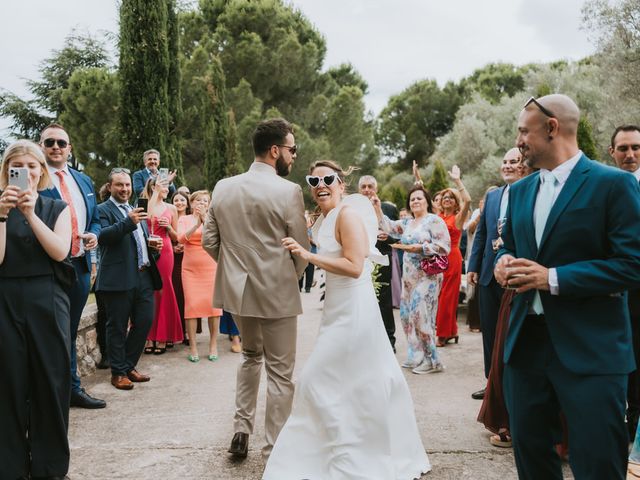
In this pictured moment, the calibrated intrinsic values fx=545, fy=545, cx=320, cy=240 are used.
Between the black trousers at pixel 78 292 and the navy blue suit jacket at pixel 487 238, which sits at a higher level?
the navy blue suit jacket at pixel 487 238

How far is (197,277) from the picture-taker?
744 centimetres

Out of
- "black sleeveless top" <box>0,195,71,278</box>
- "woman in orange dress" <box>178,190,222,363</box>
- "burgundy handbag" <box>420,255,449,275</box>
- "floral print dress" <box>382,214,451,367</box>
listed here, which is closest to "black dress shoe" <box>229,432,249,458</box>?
"black sleeveless top" <box>0,195,71,278</box>

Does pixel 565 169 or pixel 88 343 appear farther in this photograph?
Result: pixel 88 343

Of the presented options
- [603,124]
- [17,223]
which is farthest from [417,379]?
[603,124]

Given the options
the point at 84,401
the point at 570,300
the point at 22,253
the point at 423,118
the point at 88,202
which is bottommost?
→ the point at 84,401

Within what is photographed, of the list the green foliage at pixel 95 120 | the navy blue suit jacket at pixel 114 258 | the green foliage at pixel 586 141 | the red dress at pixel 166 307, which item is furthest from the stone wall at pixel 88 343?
the green foliage at pixel 95 120

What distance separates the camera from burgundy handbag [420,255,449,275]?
6594 millimetres

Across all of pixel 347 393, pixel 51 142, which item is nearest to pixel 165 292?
pixel 51 142

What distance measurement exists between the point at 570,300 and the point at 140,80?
42.0ft

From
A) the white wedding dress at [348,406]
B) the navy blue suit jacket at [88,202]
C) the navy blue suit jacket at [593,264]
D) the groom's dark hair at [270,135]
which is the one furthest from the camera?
the navy blue suit jacket at [88,202]

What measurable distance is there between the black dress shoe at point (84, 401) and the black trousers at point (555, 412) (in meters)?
4.08

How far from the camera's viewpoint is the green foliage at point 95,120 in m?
23.7

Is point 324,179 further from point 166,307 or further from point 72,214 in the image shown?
point 166,307

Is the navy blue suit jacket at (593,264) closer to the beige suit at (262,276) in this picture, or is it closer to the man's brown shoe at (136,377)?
the beige suit at (262,276)
